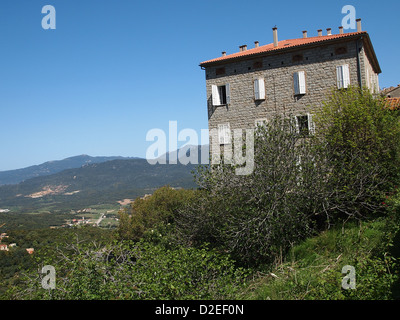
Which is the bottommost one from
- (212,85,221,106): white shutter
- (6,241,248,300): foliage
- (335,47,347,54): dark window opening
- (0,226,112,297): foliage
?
(0,226,112,297): foliage

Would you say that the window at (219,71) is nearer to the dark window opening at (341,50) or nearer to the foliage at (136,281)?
the dark window opening at (341,50)

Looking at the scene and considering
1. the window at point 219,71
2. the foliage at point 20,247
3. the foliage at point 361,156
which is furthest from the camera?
the foliage at point 20,247

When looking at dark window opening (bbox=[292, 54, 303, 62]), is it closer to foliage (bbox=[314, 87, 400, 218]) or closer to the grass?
foliage (bbox=[314, 87, 400, 218])

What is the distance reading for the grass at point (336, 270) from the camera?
22.8ft

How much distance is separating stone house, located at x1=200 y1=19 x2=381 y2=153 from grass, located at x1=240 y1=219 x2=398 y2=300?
7.39 metres

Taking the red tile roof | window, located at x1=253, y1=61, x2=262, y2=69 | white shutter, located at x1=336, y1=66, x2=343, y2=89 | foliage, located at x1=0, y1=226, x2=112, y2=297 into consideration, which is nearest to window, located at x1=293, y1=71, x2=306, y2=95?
the red tile roof

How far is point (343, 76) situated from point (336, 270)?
1274 centimetres

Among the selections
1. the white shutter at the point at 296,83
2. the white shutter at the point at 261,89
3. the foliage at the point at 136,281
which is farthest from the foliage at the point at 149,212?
the foliage at the point at 136,281

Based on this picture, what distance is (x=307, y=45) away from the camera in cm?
1909

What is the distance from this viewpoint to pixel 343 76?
59.6 ft

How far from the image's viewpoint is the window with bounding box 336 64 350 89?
18.1 metres

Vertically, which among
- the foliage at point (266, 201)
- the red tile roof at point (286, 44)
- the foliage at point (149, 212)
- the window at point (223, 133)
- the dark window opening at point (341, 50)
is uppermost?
the red tile roof at point (286, 44)

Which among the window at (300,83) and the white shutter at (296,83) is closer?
the window at (300,83)

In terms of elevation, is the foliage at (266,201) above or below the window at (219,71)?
below
